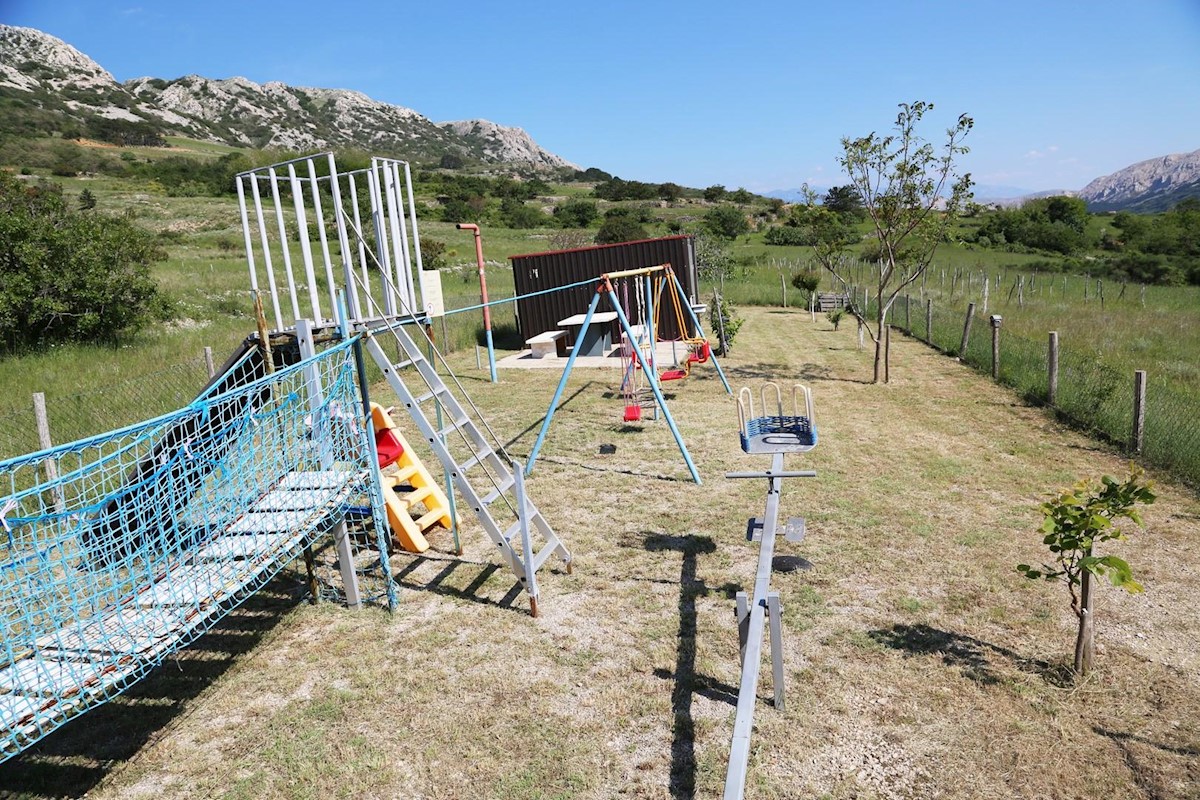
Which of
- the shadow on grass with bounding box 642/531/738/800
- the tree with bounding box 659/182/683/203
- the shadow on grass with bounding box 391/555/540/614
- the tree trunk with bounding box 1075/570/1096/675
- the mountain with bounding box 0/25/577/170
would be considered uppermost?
the mountain with bounding box 0/25/577/170

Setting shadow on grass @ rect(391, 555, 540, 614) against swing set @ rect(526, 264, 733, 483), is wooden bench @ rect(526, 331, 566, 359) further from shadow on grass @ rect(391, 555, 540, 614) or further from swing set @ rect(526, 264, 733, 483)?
shadow on grass @ rect(391, 555, 540, 614)

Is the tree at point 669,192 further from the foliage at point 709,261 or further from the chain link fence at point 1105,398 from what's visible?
the chain link fence at point 1105,398

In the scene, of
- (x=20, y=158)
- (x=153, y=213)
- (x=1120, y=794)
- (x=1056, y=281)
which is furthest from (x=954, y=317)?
(x=20, y=158)

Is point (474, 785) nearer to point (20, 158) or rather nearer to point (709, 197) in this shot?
point (20, 158)

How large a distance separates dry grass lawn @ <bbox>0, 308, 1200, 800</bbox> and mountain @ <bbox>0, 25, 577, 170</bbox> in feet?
314

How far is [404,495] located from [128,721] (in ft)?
9.91

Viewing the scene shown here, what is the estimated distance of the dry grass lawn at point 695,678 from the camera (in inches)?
140

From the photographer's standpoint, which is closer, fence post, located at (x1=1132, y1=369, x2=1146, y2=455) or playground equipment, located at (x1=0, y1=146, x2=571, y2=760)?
playground equipment, located at (x1=0, y1=146, x2=571, y2=760)

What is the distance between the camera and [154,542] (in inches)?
160

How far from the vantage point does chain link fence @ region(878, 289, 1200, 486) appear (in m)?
7.47

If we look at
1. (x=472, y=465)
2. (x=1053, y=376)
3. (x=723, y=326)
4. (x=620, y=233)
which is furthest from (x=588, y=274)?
(x=620, y=233)

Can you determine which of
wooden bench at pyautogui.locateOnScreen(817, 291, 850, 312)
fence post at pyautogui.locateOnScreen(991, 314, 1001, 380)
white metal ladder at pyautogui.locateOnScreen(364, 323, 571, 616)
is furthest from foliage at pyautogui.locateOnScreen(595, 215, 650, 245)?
white metal ladder at pyautogui.locateOnScreen(364, 323, 571, 616)

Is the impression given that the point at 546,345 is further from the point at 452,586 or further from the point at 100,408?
the point at 452,586

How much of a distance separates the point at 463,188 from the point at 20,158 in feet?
110
